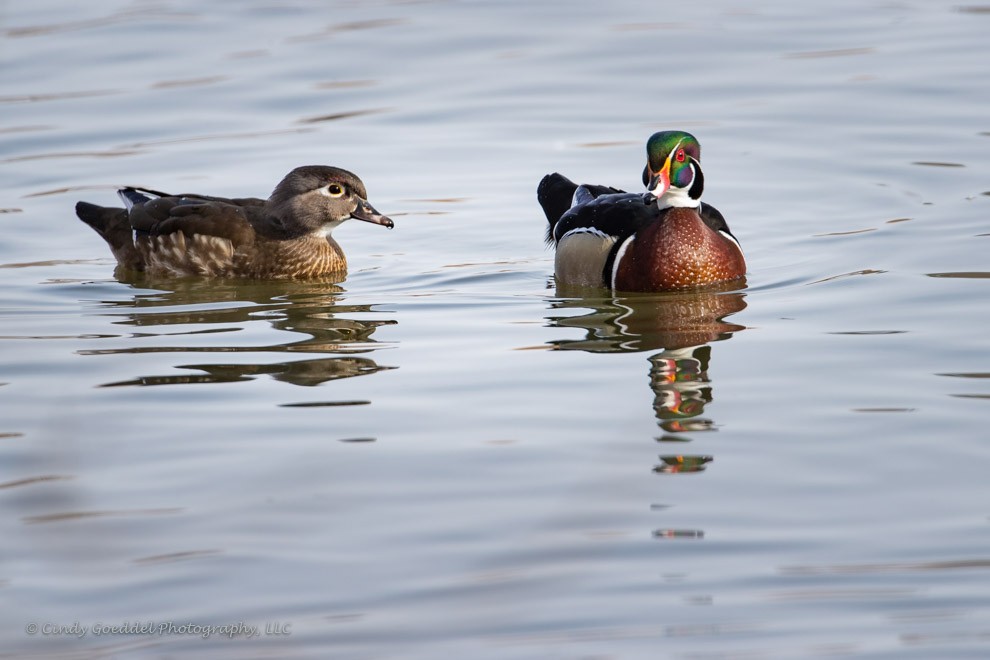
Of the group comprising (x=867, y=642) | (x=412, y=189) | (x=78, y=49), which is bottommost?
(x=867, y=642)

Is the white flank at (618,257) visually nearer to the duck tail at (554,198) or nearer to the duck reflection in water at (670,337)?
the duck reflection in water at (670,337)

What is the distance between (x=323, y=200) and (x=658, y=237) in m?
2.46

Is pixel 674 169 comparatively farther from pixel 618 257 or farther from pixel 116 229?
pixel 116 229

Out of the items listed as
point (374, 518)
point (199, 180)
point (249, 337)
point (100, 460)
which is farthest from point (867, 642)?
point (199, 180)

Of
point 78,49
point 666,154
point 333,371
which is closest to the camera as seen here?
point 333,371

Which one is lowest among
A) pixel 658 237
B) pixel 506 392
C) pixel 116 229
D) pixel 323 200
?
pixel 506 392

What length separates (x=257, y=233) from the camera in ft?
34.9

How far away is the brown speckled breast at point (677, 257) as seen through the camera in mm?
9516

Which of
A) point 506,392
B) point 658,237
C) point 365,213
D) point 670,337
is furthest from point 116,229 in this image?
point 506,392

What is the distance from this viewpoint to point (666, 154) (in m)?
9.50

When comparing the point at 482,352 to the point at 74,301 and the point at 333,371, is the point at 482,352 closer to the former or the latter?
the point at 333,371

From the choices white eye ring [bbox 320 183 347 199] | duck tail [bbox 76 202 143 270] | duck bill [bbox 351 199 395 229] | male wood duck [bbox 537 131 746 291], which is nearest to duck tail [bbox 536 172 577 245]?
male wood duck [bbox 537 131 746 291]

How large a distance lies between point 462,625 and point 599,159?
894 centimetres

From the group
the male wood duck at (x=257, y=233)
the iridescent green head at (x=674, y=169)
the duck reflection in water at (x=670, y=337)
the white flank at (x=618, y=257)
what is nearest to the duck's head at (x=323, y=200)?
the male wood duck at (x=257, y=233)
